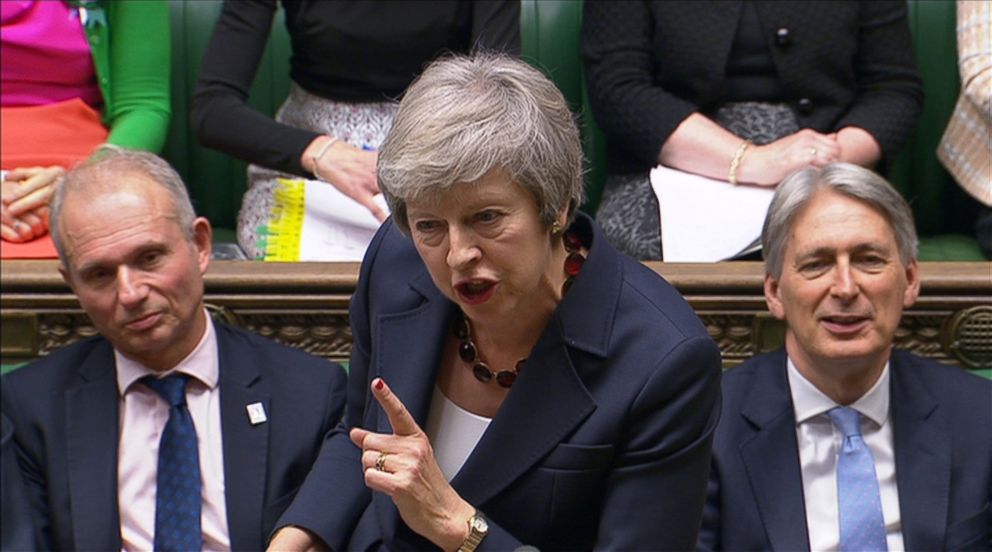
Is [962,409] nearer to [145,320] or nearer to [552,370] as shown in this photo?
[552,370]

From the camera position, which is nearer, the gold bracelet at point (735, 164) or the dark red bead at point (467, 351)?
the dark red bead at point (467, 351)

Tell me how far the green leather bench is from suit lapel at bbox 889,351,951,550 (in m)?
0.97

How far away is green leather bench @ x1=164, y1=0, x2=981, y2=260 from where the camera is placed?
3.44m

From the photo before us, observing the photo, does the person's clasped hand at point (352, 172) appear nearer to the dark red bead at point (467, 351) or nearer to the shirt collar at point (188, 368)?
the shirt collar at point (188, 368)

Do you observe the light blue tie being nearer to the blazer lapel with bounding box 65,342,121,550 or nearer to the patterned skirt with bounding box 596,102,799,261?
→ the patterned skirt with bounding box 596,102,799,261

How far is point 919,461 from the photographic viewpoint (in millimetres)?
2459

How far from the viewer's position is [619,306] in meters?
1.91

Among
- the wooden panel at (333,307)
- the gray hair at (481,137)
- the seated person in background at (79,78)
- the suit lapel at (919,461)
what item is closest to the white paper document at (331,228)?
the wooden panel at (333,307)

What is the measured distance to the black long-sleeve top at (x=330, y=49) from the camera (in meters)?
3.03

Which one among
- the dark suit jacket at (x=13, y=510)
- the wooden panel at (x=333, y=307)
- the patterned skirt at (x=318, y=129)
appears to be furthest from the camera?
the patterned skirt at (x=318, y=129)

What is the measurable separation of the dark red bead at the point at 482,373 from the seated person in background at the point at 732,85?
1026mm

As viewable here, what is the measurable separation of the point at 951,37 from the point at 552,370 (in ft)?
6.23

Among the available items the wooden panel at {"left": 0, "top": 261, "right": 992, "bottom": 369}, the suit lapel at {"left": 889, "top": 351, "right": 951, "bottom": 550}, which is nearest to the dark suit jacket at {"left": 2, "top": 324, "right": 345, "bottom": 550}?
the wooden panel at {"left": 0, "top": 261, "right": 992, "bottom": 369}

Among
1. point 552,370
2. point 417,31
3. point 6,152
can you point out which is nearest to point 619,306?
point 552,370
